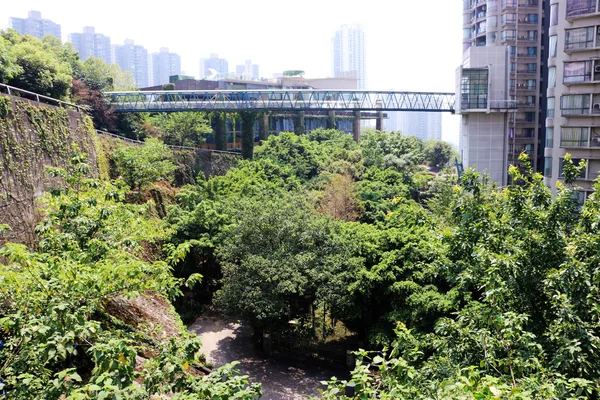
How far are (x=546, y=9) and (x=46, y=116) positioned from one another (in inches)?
1206

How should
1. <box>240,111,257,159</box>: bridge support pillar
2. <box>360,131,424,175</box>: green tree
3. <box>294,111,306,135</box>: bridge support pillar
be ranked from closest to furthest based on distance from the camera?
<box>360,131,424,175</box>: green tree → <box>240,111,257,159</box>: bridge support pillar → <box>294,111,306,135</box>: bridge support pillar

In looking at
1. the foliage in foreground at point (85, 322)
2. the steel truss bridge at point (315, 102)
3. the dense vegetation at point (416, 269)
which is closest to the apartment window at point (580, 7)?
the dense vegetation at point (416, 269)

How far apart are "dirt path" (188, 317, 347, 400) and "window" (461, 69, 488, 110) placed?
19.6 metres

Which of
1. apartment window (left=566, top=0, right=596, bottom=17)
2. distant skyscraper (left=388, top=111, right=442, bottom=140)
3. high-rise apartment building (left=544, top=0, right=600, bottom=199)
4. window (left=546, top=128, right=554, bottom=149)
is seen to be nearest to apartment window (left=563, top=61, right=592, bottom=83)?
high-rise apartment building (left=544, top=0, right=600, bottom=199)

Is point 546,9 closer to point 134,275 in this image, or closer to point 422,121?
point 134,275

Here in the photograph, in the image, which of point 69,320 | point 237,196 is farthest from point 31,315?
point 237,196

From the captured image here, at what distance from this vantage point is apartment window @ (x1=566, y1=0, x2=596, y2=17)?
18.6 meters

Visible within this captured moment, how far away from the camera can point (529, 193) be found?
9086 mm

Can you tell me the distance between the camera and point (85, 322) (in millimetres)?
6242

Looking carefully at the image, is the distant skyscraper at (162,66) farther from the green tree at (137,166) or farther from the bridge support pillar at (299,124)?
the green tree at (137,166)

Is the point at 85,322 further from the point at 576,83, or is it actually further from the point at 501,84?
the point at 501,84

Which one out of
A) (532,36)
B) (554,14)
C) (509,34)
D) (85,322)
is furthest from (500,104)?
(85,322)

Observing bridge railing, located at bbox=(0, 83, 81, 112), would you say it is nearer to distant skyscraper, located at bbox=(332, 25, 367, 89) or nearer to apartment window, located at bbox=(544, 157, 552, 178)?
apartment window, located at bbox=(544, 157, 552, 178)

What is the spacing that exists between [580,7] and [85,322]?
20.9 m
